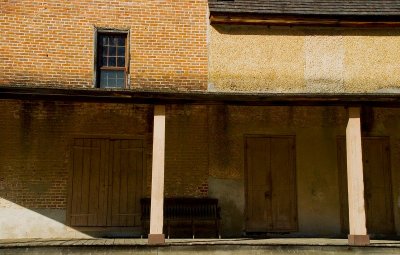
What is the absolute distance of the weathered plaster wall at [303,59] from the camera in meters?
12.0

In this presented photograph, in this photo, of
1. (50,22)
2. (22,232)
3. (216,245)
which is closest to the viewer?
(216,245)

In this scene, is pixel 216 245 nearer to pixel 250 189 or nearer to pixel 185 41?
pixel 250 189

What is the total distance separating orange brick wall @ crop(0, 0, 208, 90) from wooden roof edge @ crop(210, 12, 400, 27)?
76cm

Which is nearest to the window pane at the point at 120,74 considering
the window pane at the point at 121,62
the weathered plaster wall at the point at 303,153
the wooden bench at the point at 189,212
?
the window pane at the point at 121,62

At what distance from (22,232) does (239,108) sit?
5.60 m

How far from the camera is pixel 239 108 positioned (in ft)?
39.1

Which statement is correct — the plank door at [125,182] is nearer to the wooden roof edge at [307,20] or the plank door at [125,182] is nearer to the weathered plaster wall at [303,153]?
the weathered plaster wall at [303,153]

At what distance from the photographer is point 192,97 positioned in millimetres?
9867

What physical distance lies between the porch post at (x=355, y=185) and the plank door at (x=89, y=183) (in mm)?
5308

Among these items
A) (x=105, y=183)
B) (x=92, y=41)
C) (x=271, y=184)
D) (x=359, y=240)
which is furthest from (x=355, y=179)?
(x=92, y=41)

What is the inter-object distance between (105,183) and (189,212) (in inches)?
79.4

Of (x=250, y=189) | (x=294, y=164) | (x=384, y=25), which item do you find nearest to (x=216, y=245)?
(x=250, y=189)

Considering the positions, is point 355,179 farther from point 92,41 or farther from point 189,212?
point 92,41

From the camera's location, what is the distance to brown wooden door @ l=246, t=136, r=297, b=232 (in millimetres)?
11711
